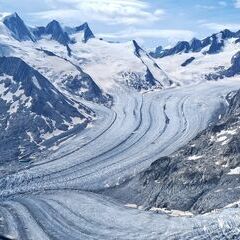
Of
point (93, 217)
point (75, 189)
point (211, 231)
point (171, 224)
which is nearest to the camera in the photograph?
point (211, 231)

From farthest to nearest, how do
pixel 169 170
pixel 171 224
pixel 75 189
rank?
pixel 75 189 → pixel 169 170 → pixel 171 224

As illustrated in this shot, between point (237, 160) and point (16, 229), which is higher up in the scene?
point (237, 160)

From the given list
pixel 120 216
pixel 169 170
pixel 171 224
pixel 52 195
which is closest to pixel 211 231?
pixel 171 224

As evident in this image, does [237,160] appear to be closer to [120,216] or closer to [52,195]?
[120,216]

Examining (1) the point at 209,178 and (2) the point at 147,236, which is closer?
(2) the point at 147,236

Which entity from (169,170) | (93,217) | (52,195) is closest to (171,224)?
(93,217)

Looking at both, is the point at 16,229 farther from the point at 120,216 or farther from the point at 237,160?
the point at 237,160
